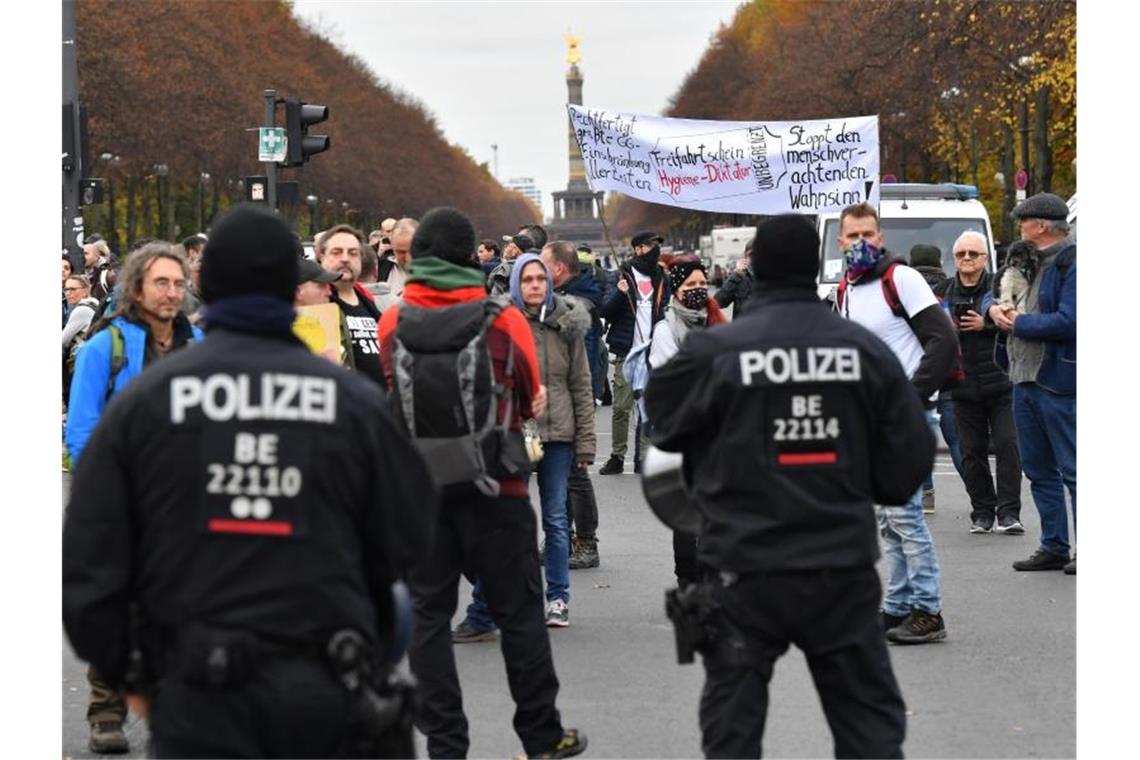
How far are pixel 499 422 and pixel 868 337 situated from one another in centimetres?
182

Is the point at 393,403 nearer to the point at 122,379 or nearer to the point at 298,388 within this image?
the point at 122,379

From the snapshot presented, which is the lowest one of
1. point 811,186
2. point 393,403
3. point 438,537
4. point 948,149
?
point 438,537

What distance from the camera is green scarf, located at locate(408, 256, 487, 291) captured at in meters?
6.85

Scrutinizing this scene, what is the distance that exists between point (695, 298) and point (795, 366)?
156 inches

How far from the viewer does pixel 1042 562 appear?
36.1ft

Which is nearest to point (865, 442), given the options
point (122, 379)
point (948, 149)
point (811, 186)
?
point (122, 379)

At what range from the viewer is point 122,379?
691 cm

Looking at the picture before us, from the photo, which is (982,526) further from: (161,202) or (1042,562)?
(161,202)

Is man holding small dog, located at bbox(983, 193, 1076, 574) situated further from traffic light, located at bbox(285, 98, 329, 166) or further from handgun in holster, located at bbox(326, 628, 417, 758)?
traffic light, located at bbox(285, 98, 329, 166)

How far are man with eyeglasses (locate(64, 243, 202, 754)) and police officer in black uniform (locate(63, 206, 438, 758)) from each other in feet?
8.40

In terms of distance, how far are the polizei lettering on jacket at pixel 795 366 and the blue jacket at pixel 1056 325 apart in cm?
519

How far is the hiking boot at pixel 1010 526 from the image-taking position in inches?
494

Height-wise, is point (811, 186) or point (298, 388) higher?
point (811, 186)

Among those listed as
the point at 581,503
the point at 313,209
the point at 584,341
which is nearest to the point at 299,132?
the point at 581,503
